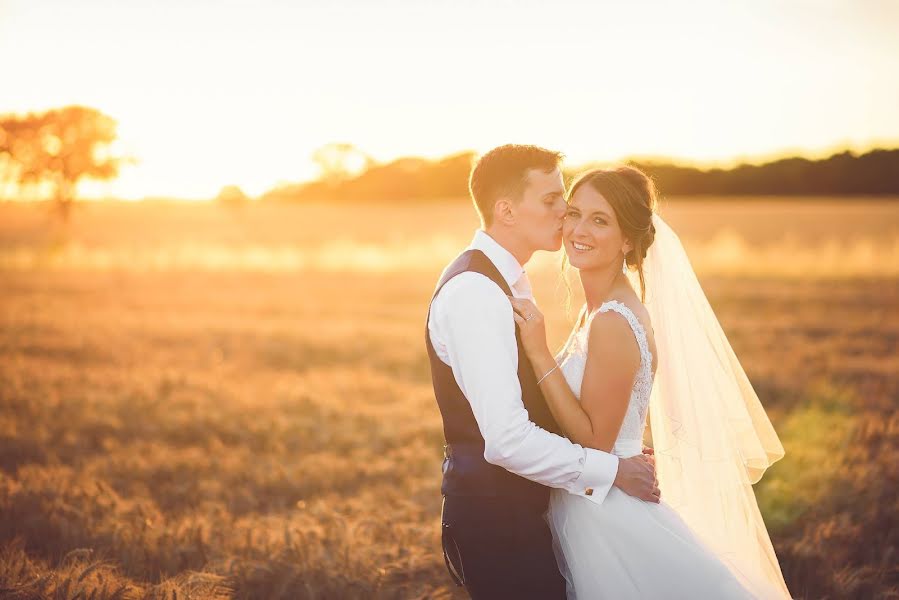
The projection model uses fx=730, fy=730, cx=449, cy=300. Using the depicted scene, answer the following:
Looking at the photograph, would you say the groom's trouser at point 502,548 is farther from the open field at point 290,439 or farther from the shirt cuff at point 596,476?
the open field at point 290,439

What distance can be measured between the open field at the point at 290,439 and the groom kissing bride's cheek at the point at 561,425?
3.09 ft

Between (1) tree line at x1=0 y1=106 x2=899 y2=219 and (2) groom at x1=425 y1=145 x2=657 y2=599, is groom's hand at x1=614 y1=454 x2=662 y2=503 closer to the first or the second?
(2) groom at x1=425 y1=145 x2=657 y2=599

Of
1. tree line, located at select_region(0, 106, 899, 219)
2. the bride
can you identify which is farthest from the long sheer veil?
tree line, located at select_region(0, 106, 899, 219)

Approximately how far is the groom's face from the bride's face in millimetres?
156

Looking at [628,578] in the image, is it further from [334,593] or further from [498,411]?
[334,593]

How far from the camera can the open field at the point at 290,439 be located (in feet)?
16.1

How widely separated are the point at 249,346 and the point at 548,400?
1191 cm

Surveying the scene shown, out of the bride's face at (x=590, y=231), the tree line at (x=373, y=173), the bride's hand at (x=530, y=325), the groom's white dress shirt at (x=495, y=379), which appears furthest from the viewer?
the tree line at (x=373, y=173)

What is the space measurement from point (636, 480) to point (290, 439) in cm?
576

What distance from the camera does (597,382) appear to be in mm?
3500

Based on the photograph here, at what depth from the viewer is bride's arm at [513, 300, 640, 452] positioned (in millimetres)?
3354

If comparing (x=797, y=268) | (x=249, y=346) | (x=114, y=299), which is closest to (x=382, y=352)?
(x=249, y=346)

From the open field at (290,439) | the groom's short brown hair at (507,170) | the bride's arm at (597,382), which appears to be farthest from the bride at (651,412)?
the open field at (290,439)

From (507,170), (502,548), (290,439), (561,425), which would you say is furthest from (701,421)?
(290,439)
